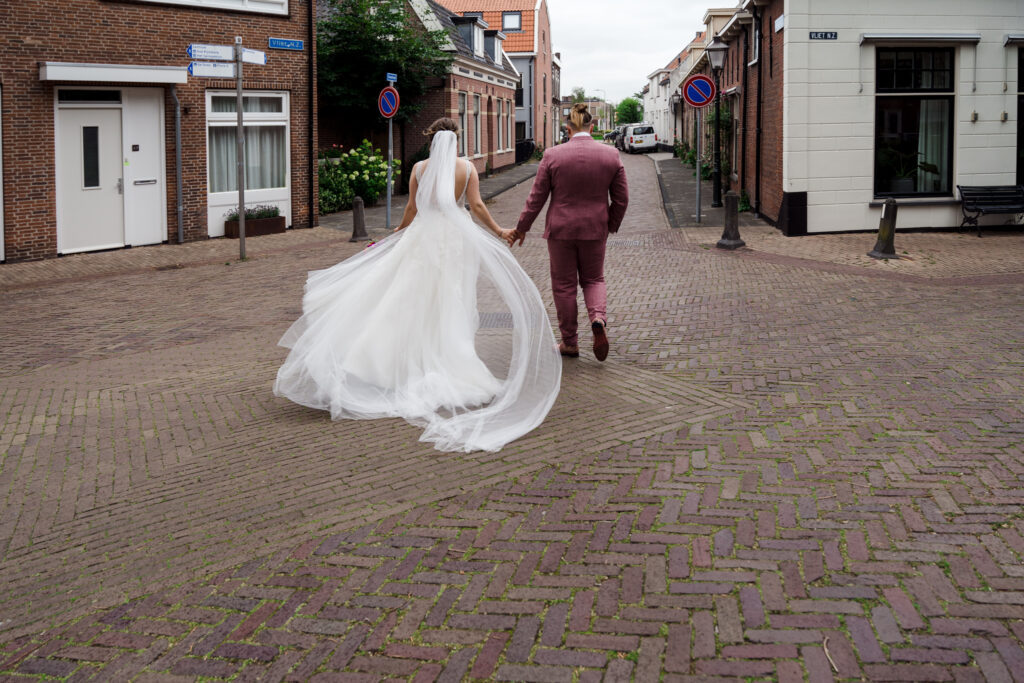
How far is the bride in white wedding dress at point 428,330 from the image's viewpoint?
6.05 metres

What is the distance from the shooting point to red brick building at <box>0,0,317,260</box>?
13914 millimetres

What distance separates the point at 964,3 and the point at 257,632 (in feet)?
53.2

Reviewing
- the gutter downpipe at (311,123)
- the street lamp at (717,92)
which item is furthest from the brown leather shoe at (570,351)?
the street lamp at (717,92)

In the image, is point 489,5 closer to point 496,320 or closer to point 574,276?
point 574,276

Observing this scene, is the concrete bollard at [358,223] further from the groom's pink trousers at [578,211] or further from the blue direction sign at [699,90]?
the groom's pink trousers at [578,211]

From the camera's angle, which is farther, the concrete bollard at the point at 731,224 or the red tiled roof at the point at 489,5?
the red tiled roof at the point at 489,5

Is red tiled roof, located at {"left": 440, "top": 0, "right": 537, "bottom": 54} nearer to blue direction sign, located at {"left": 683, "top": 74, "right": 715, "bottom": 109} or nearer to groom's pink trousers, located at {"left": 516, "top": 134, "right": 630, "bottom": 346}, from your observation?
blue direction sign, located at {"left": 683, "top": 74, "right": 715, "bottom": 109}

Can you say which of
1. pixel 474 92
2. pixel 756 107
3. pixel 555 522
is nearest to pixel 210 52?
pixel 555 522

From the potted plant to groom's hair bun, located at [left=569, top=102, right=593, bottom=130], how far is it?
1116cm

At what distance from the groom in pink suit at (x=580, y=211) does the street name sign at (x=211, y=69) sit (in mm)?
7772

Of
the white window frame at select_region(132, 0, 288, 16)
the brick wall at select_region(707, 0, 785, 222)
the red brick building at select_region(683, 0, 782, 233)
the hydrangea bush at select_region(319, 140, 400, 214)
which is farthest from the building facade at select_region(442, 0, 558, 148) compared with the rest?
the white window frame at select_region(132, 0, 288, 16)

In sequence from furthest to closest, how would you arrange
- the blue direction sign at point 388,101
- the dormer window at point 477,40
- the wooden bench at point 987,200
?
the dormer window at point 477,40, the blue direction sign at point 388,101, the wooden bench at point 987,200

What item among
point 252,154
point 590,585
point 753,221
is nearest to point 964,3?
point 753,221

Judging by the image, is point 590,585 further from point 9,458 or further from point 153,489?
point 9,458
